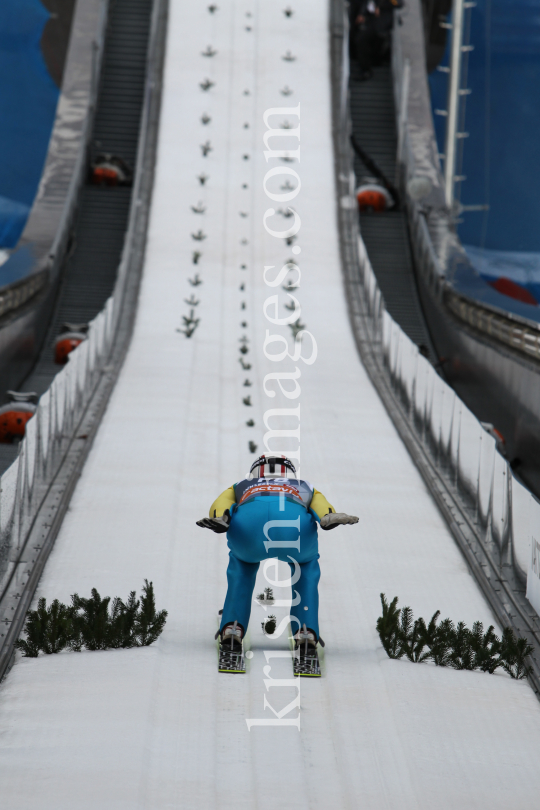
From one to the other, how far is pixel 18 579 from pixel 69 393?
333 centimetres

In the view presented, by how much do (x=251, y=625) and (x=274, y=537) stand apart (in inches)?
36.4

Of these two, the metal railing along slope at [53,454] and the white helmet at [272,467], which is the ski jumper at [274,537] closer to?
the white helmet at [272,467]

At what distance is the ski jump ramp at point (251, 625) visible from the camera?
12.4ft

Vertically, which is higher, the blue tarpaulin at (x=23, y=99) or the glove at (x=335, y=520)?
the blue tarpaulin at (x=23, y=99)

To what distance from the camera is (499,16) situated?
22.2 m

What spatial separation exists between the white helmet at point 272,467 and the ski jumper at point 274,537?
0.36 feet

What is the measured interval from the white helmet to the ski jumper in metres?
0.11

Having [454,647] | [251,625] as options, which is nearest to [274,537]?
[251,625]

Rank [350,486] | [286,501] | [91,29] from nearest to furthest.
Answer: [286,501] → [350,486] → [91,29]

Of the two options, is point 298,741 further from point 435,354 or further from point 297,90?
point 297,90

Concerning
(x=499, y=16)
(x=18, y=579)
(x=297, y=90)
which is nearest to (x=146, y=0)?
(x=297, y=90)

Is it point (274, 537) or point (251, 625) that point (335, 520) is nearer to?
point (274, 537)

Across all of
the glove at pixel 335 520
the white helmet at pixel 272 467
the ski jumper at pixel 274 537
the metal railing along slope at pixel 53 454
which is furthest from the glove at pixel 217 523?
the metal railing along slope at pixel 53 454

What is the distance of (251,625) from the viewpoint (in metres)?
5.37
